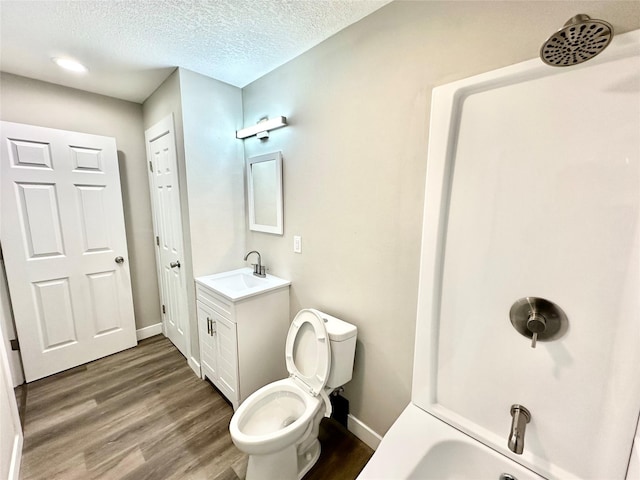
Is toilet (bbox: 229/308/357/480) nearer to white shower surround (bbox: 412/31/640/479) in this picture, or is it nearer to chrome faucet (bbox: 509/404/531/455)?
white shower surround (bbox: 412/31/640/479)

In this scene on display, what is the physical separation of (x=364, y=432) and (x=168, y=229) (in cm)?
221

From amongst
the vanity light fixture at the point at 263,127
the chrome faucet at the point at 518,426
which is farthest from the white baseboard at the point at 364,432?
the vanity light fixture at the point at 263,127

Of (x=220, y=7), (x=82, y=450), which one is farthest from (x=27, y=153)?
(x=82, y=450)

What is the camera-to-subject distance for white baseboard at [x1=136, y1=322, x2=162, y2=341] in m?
2.67

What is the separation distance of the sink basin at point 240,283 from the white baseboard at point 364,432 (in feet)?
3.19

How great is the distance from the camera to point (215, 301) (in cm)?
181

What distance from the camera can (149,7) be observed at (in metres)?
1.28

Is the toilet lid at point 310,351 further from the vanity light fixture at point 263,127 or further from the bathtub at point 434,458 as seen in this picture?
the vanity light fixture at point 263,127

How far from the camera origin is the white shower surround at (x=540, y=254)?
73 cm

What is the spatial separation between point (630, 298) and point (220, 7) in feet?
6.45

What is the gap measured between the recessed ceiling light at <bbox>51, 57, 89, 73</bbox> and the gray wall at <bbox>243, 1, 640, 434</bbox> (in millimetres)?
1335

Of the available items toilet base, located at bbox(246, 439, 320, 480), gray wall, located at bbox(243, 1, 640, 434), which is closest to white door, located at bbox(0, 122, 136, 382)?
gray wall, located at bbox(243, 1, 640, 434)

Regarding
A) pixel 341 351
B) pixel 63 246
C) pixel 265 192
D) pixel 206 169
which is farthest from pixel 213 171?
pixel 341 351

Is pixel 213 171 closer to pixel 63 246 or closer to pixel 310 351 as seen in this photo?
pixel 63 246
